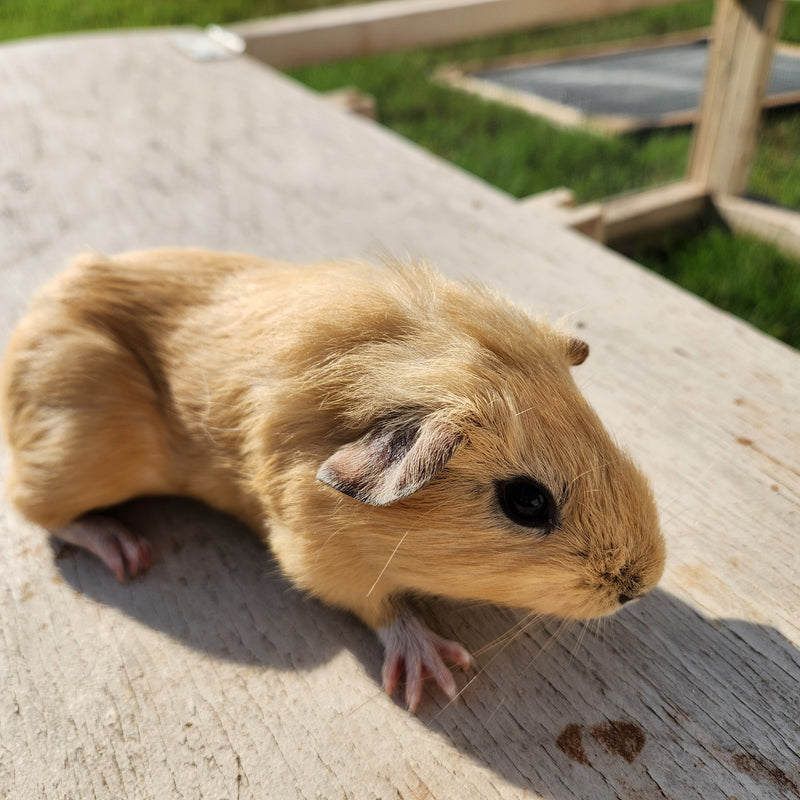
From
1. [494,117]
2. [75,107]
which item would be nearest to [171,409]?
[75,107]

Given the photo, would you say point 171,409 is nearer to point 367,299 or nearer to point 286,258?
point 367,299

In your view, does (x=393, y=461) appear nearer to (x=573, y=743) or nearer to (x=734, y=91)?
(x=573, y=743)

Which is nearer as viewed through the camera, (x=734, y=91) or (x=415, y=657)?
(x=415, y=657)

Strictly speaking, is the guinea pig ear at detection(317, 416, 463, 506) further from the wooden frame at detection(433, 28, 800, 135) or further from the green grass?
the green grass

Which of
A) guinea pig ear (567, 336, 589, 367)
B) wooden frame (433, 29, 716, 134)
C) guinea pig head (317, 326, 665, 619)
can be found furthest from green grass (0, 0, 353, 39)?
guinea pig head (317, 326, 665, 619)

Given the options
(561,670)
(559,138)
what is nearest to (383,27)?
(559,138)

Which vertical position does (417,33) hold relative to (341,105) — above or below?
above

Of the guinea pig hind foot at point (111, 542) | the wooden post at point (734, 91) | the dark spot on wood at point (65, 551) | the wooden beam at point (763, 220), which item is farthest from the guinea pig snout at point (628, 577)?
the wooden post at point (734, 91)

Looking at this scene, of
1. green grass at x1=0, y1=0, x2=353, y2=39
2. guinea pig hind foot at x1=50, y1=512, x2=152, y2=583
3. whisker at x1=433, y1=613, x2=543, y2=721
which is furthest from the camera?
green grass at x1=0, y1=0, x2=353, y2=39
